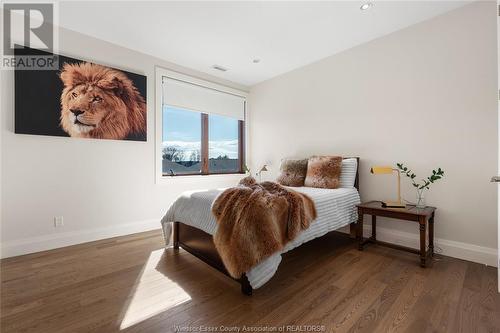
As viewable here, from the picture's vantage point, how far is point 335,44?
10.6 feet

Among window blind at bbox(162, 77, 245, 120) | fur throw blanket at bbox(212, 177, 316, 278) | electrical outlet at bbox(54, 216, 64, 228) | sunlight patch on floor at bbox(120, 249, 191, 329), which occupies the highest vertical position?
window blind at bbox(162, 77, 245, 120)

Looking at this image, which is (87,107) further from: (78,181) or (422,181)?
(422,181)

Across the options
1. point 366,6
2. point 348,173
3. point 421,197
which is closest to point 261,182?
point 348,173

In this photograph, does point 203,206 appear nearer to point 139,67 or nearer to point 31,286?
point 31,286

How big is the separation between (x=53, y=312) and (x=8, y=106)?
2241mm

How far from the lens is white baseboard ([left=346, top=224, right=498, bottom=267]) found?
2.31 metres

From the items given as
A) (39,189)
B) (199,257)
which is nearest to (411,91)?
(199,257)

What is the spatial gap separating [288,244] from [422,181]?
186 cm

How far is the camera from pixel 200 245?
7.71ft

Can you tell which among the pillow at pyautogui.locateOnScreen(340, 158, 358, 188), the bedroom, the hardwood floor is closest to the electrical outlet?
the bedroom

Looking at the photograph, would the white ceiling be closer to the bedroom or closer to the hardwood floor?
the bedroom

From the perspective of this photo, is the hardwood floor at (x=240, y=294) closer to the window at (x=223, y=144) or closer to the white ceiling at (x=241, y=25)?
the window at (x=223, y=144)

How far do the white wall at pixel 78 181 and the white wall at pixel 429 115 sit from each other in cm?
258

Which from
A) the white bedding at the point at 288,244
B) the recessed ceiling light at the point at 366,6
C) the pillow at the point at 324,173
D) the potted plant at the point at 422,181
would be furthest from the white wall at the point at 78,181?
the potted plant at the point at 422,181
